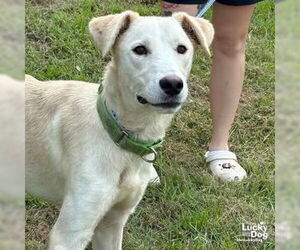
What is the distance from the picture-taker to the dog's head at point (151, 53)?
2.30 meters

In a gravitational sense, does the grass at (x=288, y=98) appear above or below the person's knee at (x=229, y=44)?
above

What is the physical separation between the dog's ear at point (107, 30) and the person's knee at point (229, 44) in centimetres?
116

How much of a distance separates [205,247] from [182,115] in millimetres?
1395

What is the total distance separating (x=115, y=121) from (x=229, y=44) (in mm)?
1329

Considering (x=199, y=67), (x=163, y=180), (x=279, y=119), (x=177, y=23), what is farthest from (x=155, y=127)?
(x=199, y=67)

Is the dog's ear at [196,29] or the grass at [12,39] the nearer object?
the grass at [12,39]

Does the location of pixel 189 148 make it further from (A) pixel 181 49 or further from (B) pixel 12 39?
(B) pixel 12 39

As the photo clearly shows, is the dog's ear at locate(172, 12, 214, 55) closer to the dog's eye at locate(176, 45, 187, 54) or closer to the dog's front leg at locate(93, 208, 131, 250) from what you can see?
the dog's eye at locate(176, 45, 187, 54)

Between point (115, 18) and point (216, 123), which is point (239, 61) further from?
point (115, 18)

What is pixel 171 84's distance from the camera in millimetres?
2264

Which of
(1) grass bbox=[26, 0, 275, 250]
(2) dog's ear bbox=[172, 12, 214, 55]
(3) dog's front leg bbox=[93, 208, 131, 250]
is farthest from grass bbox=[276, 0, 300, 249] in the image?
(1) grass bbox=[26, 0, 275, 250]

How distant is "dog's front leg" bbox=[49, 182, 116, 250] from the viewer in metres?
2.48

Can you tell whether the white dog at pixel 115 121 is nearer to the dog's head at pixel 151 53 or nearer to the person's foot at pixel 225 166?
the dog's head at pixel 151 53

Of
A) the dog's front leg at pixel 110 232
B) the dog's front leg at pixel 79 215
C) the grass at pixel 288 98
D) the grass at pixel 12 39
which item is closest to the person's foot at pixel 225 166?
the dog's front leg at pixel 110 232
